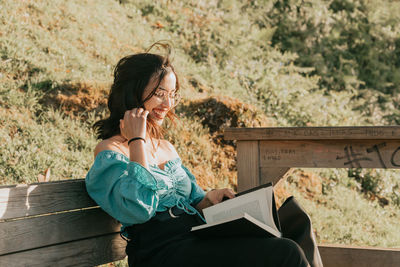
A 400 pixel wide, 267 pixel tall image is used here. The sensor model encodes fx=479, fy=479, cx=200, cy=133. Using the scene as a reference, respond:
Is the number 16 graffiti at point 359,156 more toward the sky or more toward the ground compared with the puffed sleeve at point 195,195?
more toward the sky

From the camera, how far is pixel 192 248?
210cm

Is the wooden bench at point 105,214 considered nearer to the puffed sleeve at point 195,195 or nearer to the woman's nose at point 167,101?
the puffed sleeve at point 195,195

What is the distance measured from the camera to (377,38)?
11.6 m

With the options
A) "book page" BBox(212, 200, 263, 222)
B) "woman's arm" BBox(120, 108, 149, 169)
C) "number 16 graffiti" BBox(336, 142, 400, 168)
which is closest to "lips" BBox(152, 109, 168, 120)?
"woman's arm" BBox(120, 108, 149, 169)

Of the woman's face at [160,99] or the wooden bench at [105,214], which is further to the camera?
the woman's face at [160,99]

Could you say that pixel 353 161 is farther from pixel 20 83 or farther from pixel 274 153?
pixel 20 83

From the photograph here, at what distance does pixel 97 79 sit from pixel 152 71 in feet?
10.1

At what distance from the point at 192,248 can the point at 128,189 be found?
0.38 meters

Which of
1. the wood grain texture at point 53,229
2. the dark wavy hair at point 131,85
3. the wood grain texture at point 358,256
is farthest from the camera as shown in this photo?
the wood grain texture at point 358,256

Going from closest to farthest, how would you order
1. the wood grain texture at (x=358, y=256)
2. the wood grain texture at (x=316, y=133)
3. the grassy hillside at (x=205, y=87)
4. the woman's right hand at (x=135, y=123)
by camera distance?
the woman's right hand at (x=135, y=123), the wood grain texture at (x=316, y=133), the wood grain texture at (x=358, y=256), the grassy hillside at (x=205, y=87)

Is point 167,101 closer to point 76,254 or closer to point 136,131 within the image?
point 136,131

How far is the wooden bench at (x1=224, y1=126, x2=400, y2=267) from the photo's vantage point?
2719 millimetres

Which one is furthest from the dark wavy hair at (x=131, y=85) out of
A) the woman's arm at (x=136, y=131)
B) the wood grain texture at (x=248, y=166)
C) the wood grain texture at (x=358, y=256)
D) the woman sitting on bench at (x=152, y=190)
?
the wood grain texture at (x=358, y=256)

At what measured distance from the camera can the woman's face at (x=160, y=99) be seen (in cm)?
255
